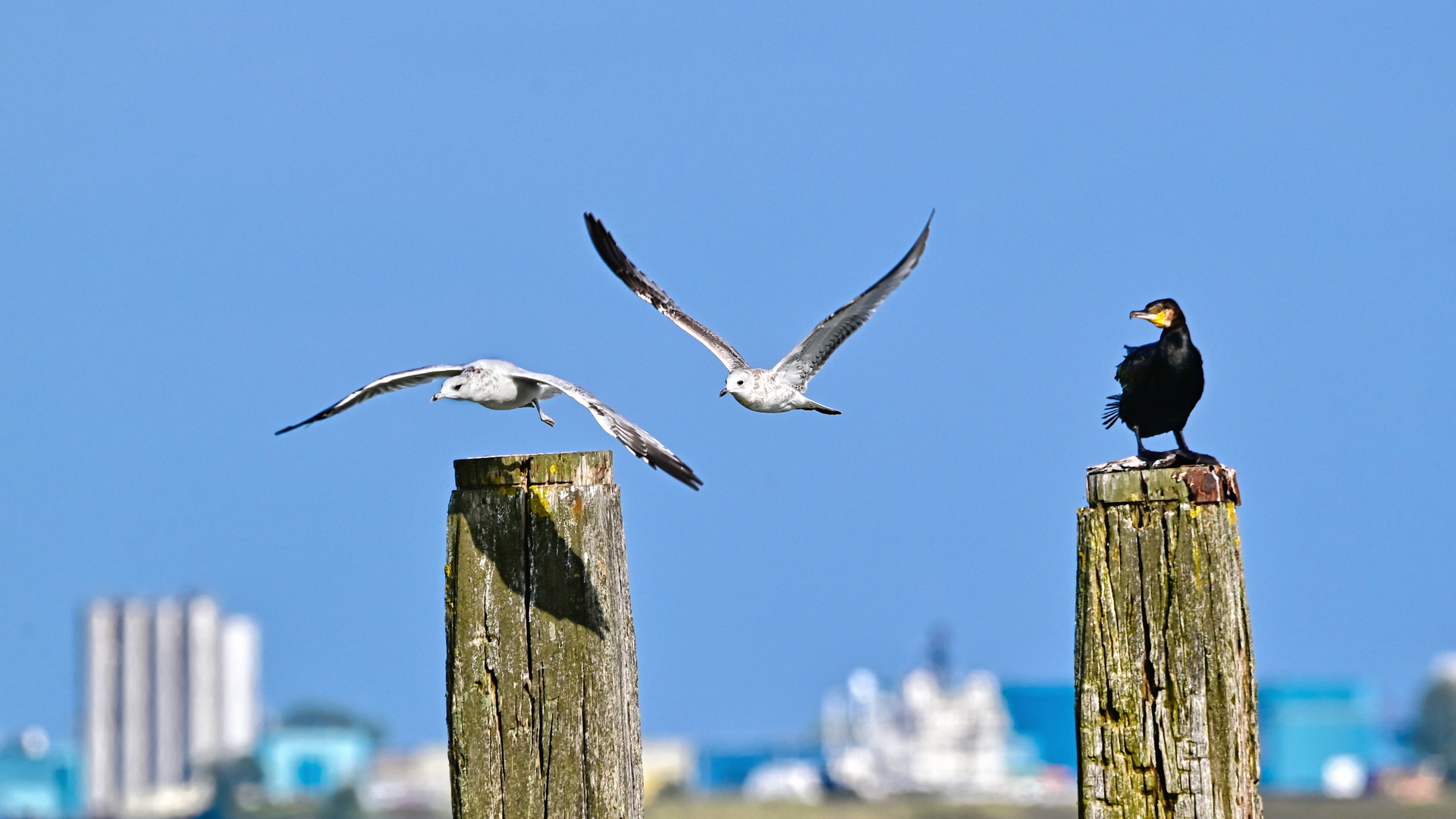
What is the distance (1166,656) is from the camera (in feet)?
18.2

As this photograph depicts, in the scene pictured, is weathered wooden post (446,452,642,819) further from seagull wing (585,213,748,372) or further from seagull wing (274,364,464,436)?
seagull wing (585,213,748,372)

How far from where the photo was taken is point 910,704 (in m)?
115

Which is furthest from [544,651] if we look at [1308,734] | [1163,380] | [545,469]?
[1308,734]

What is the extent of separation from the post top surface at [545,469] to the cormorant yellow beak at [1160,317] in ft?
7.64

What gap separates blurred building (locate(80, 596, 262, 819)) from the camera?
16112 cm

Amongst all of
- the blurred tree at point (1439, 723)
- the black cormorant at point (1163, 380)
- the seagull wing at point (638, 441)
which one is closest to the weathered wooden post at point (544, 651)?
the seagull wing at point (638, 441)

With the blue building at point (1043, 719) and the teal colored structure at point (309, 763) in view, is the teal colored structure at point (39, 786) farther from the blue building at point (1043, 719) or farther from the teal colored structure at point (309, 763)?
the blue building at point (1043, 719)

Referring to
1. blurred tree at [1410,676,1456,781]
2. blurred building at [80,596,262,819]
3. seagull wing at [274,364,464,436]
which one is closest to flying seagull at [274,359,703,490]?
seagull wing at [274,364,464,436]

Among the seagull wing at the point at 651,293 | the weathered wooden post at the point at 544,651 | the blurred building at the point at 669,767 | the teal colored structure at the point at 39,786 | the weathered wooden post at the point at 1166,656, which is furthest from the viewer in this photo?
the teal colored structure at the point at 39,786

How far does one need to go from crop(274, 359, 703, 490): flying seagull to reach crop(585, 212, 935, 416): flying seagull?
2591 millimetres

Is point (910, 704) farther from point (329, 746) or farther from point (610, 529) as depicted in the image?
point (610, 529)

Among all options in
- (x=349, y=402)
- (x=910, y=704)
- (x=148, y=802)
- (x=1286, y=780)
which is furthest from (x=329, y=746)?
(x=349, y=402)

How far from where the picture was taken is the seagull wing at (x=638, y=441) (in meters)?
7.25

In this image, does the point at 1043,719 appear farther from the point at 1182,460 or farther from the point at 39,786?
the point at 1182,460
